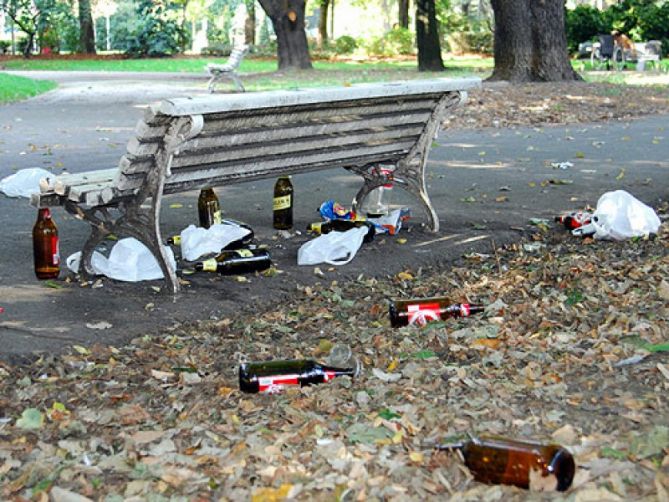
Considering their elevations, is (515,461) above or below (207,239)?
below

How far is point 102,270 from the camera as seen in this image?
6.07m

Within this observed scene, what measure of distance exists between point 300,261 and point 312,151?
68 centimetres

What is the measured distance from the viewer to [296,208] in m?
8.23

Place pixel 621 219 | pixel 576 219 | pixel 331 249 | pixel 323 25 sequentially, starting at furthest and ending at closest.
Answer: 1. pixel 323 25
2. pixel 576 219
3. pixel 621 219
4. pixel 331 249

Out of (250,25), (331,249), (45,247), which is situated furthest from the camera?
(250,25)

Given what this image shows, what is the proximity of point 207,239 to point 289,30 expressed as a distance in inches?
938

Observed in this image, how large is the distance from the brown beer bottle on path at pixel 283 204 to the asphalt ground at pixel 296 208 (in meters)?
0.12

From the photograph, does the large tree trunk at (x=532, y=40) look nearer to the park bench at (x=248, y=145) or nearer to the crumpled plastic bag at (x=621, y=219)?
the crumpled plastic bag at (x=621, y=219)

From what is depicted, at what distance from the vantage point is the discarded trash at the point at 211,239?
645cm

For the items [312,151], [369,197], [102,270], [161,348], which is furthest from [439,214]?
[161,348]

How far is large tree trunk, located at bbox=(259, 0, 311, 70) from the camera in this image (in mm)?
28891

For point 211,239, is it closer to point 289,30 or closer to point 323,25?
point 289,30

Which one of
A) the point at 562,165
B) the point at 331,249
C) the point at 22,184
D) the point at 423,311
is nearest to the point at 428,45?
the point at 562,165

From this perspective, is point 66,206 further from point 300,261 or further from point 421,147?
point 421,147
